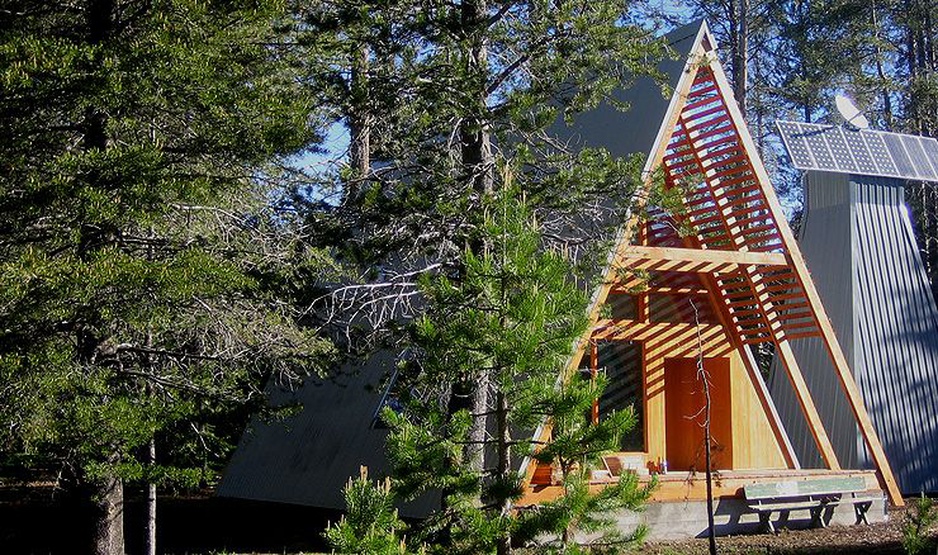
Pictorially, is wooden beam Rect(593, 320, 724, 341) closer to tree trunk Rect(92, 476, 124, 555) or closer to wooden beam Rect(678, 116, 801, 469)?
wooden beam Rect(678, 116, 801, 469)

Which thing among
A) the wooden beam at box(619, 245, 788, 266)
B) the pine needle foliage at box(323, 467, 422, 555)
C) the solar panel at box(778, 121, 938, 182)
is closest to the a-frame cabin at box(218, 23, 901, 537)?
the wooden beam at box(619, 245, 788, 266)

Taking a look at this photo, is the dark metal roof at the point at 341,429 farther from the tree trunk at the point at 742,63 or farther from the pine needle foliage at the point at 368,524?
the tree trunk at the point at 742,63

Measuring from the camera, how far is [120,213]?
342 inches

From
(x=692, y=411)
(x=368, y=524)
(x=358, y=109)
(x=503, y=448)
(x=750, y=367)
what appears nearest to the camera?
(x=368, y=524)

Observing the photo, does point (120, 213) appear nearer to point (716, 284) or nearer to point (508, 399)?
point (508, 399)

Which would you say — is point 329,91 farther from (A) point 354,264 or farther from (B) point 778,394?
(B) point 778,394

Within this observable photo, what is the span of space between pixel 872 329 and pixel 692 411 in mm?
3952

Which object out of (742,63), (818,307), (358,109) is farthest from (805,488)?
(742,63)

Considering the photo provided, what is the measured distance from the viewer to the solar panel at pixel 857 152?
709 inches

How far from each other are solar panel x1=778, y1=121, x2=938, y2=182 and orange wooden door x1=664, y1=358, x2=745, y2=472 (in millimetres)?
4183

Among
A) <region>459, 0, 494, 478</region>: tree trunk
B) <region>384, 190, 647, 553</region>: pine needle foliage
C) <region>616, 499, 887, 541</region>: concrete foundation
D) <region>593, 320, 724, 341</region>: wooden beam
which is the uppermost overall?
<region>459, 0, 494, 478</region>: tree trunk

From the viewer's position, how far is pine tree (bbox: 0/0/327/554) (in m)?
8.37

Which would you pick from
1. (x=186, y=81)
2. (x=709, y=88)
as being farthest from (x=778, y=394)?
(x=186, y=81)

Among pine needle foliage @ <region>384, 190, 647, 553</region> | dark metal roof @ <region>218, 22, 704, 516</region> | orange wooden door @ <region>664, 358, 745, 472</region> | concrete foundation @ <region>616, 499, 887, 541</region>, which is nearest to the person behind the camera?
pine needle foliage @ <region>384, 190, 647, 553</region>
